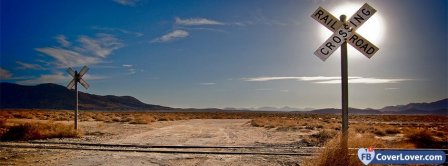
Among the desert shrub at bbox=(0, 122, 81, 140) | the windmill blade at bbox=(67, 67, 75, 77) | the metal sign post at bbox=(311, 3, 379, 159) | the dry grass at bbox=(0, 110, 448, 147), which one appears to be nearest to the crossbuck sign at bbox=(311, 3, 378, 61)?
the metal sign post at bbox=(311, 3, 379, 159)

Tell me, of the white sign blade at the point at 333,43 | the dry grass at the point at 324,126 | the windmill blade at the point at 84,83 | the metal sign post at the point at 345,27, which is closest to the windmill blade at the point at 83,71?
the windmill blade at the point at 84,83

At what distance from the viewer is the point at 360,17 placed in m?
7.31

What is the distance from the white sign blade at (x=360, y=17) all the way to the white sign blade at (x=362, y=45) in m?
0.19

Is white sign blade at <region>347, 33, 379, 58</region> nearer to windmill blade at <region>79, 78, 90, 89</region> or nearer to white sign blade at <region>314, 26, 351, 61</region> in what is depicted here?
white sign blade at <region>314, 26, 351, 61</region>

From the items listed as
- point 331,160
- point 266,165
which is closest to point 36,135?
point 266,165

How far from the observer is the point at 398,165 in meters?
8.59

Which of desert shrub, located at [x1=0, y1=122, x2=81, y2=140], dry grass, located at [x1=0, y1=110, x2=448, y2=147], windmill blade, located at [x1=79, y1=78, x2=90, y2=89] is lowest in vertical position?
dry grass, located at [x1=0, y1=110, x2=448, y2=147]

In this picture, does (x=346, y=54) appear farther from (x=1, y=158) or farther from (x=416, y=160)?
(x=1, y=158)

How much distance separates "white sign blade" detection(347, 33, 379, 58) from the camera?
703 centimetres

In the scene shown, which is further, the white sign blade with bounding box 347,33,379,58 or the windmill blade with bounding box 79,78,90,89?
the windmill blade with bounding box 79,78,90,89

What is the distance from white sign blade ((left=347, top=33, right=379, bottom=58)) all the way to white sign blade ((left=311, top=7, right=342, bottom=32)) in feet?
1.12

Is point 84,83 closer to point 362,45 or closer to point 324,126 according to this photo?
point 362,45

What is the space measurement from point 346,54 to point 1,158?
9450mm

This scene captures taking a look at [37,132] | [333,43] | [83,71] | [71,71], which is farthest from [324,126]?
[333,43]
